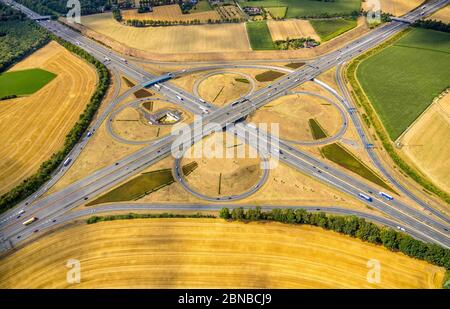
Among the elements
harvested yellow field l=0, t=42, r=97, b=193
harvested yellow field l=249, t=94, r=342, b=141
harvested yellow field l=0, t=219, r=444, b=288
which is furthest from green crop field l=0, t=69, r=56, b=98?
harvested yellow field l=249, t=94, r=342, b=141

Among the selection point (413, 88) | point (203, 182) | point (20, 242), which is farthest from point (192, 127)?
point (413, 88)

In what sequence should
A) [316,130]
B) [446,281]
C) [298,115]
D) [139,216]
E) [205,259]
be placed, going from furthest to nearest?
[298,115] → [316,130] → [139,216] → [205,259] → [446,281]

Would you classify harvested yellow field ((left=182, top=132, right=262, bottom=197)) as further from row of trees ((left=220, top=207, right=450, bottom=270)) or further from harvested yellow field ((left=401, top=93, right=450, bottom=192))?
harvested yellow field ((left=401, top=93, right=450, bottom=192))

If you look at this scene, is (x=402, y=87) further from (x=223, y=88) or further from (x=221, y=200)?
(x=221, y=200)

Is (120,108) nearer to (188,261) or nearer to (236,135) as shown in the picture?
(236,135)

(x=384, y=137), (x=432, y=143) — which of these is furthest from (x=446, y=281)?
(x=384, y=137)

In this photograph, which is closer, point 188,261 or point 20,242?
point 188,261
